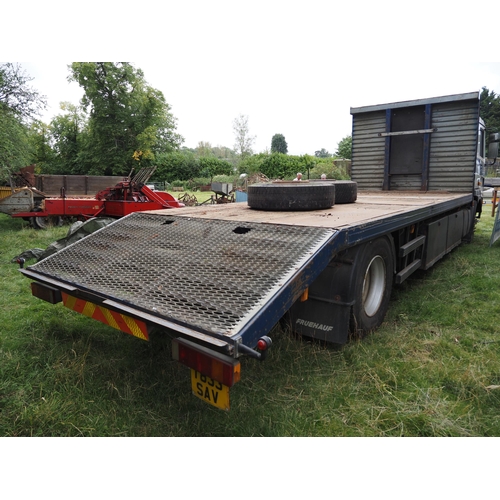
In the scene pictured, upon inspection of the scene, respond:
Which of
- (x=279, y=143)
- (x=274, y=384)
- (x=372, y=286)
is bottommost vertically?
(x=274, y=384)

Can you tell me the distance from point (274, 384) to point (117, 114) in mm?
34832

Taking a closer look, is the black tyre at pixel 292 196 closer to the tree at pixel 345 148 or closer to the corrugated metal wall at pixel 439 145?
the corrugated metal wall at pixel 439 145

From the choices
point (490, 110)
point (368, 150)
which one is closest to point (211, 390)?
point (368, 150)

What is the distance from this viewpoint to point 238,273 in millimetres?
2625

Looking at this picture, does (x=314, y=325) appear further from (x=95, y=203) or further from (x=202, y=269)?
(x=95, y=203)

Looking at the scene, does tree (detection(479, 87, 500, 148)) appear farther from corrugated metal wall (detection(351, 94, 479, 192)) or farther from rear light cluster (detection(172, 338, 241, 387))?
rear light cluster (detection(172, 338, 241, 387))

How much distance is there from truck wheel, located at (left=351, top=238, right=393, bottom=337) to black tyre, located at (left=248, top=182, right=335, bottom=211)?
849mm

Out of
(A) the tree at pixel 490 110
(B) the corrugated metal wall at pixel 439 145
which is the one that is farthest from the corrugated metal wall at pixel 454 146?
(A) the tree at pixel 490 110

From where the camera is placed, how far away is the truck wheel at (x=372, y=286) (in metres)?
3.29

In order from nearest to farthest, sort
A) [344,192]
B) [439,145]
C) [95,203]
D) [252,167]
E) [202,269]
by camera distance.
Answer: [202,269] < [344,192] < [439,145] < [95,203] < [252,167]

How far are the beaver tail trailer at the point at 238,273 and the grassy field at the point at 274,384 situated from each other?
0.34m

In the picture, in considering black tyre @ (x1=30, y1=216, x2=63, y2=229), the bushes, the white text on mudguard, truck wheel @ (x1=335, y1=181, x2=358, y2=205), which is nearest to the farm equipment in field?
black tyre @ (x1=30, y1=216, x2=63, y2=229)

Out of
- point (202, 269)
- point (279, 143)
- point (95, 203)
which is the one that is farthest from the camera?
point (279, 143)

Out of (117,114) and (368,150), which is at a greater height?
(117,114)
